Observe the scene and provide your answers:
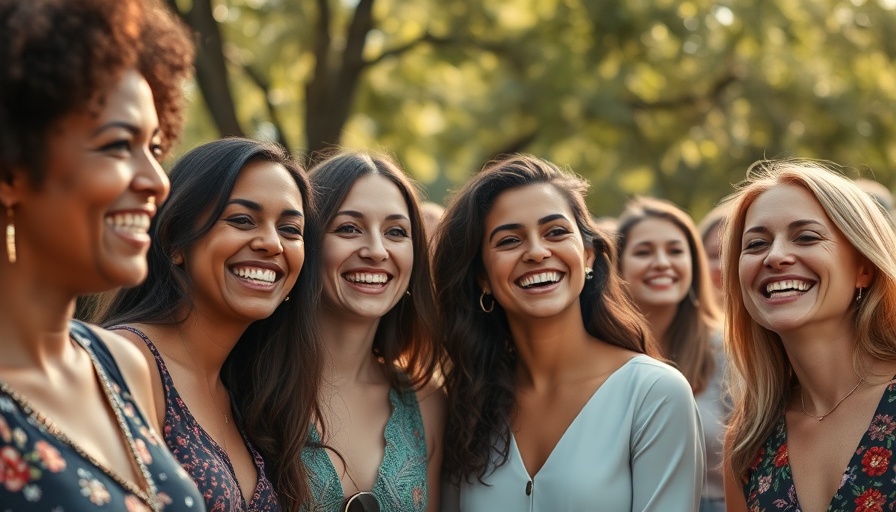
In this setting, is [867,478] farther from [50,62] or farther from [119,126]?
[50,62]

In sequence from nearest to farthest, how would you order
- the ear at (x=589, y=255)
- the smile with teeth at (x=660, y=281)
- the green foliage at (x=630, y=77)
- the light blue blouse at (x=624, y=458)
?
the light blue blouse at (x=624, y=458)
the ear at (x=589, y=255)
the smile with teeth at (x=660, y=281)
the green foliage at (x=630, y=77)

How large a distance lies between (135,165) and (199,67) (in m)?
8.50

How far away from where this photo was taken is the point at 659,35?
38.1 feet

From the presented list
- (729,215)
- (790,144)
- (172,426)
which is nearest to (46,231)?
(172,426)

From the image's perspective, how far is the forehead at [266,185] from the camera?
395cm

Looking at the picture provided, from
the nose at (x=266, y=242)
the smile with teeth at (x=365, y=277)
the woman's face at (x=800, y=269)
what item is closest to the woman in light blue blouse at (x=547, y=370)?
the smile with teeth at (x=365, y=277)

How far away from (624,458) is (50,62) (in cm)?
274

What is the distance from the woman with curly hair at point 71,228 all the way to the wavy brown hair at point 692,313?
4001 millimetres

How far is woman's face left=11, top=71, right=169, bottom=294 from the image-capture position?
2.40 m

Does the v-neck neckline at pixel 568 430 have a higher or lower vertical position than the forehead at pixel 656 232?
lower

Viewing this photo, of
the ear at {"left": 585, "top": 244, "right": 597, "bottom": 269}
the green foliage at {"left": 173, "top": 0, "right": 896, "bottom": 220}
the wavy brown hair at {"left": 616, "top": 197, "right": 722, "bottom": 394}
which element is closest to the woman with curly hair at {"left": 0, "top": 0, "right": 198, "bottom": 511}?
the ear at {"left": 585, "top": 244, "right": 597, "bottom": 269}

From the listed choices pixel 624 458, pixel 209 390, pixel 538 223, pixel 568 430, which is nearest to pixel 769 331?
pixel 624 458

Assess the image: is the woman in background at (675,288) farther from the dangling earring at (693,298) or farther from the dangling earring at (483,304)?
the dangling earring at (483,304)

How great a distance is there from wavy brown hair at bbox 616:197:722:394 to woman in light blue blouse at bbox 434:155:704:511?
4.78 ft
